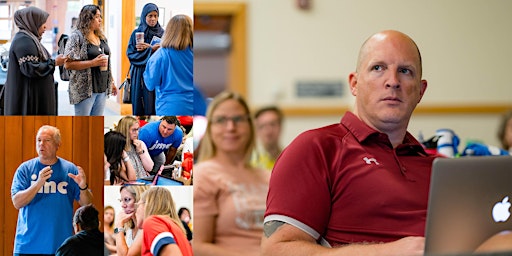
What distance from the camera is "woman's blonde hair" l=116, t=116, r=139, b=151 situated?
2836 mm

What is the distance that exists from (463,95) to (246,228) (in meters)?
1.23

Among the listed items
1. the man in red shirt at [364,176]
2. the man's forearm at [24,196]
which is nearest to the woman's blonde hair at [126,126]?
the man's forearm at [24,196]

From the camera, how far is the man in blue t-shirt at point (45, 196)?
275 cm

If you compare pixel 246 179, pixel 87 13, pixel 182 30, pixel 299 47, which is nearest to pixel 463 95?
pixel 299 47

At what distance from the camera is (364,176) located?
7.11 ft

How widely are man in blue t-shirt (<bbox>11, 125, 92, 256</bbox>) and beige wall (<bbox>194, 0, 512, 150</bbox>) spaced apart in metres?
0.85

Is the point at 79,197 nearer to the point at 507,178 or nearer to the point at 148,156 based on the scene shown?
the point at 148,156

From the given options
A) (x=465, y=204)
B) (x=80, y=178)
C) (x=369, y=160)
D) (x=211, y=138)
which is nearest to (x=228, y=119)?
(x=211, y=138)

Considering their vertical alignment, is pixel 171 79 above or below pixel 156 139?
above

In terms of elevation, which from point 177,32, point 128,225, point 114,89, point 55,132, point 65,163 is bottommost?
point 128,225

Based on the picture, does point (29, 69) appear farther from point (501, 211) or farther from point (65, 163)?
point (501, 211)

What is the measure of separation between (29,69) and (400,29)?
1.59 metres

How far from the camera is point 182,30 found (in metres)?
2.88

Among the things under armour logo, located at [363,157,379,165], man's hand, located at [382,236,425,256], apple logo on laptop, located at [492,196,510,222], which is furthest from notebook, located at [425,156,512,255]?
under armour logo, located at [363,157,379,165]
